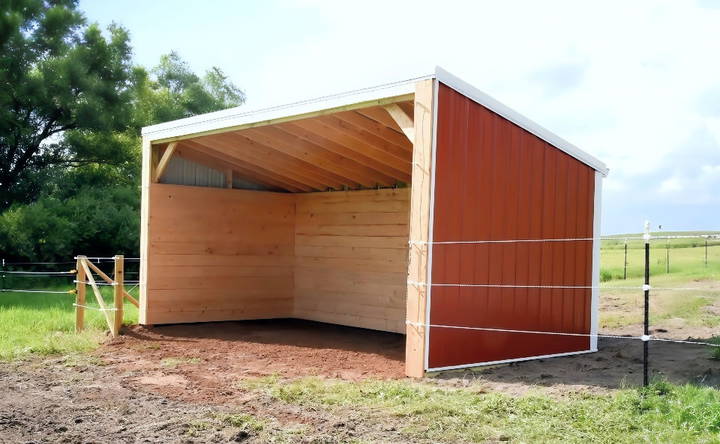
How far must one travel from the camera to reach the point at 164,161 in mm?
9414

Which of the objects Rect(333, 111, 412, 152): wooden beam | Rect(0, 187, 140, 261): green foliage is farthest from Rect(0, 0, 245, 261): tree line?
Rect(333, 111, 412, 152): wooden beam

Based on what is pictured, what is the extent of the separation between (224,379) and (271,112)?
9.98 feet

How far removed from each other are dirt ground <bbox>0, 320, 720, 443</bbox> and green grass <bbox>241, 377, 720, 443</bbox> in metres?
0.23

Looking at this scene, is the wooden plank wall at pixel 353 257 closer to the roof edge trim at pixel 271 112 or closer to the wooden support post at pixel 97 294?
the roof edge trim at pixel 271 112

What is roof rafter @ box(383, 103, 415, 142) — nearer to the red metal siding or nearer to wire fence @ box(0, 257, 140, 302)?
the red metal siding

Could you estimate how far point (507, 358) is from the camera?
700cm

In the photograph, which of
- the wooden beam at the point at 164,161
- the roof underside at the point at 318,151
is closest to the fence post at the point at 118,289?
the wooden beam at the point at 164,161

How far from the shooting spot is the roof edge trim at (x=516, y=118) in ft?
20.4

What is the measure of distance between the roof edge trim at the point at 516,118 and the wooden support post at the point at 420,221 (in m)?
0.28

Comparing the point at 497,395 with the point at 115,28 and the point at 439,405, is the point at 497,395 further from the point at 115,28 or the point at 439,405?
the point at 115,28

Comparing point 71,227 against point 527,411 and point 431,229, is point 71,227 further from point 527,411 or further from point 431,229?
point 527,411

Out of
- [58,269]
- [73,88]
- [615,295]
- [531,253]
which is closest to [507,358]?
[531,253]

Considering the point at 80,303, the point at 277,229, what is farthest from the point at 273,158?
the point at 80,303

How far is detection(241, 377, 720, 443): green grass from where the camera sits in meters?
4.29
